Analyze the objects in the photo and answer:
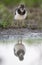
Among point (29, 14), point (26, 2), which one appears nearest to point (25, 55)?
point (29, 14)

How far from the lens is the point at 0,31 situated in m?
1.55

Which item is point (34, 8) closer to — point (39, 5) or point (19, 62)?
point (39, 5)

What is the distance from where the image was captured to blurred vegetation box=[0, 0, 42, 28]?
5.03ft

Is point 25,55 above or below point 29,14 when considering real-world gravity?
below

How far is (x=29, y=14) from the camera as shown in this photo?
1553 millimetres

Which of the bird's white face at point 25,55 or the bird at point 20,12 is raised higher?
the bird at point 20,12

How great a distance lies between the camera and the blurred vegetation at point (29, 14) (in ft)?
5.03

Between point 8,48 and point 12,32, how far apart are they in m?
0.15

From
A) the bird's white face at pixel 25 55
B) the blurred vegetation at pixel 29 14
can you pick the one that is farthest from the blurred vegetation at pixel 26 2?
the bird's white face at pixel 25 55

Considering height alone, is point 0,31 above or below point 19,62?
above

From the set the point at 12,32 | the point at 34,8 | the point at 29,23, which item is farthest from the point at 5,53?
the point at 34,8

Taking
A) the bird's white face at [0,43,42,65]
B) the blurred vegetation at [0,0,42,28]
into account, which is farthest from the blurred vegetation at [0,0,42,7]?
the bird's white face at [0,43,42,65]

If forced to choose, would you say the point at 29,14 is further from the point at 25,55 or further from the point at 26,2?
the point at 25,55

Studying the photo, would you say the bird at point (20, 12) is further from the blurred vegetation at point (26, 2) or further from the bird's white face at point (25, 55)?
the bird's white face at point (25, 55)
